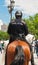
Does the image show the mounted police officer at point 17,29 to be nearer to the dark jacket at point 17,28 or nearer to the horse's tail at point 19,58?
the dark jacket at point 17,28

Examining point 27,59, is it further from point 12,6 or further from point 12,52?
point 12,6

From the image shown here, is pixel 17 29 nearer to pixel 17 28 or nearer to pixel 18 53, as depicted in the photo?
pixel 17 28

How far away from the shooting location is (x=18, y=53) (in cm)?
824

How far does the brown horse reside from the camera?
26.6ft

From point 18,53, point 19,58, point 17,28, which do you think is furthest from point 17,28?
point 19,58

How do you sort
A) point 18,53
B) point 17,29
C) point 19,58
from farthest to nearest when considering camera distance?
1. point 17,29
2. point 18,53
3. point 19,58

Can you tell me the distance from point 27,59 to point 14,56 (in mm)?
337

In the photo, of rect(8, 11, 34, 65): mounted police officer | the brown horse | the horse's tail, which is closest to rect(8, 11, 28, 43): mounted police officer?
rect(8, 11, 34, 65): mounted police officer

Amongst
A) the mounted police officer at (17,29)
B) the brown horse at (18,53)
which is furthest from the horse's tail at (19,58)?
the mounted police officer at (17,29)

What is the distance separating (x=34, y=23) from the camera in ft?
283

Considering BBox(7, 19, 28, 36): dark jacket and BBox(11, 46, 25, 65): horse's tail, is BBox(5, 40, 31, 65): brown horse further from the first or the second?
BBox(7, 19, 28, 36): dark jacket

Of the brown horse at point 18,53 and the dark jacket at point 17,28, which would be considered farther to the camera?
the dark jacket at point 17,28

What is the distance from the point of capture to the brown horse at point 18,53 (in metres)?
8.09

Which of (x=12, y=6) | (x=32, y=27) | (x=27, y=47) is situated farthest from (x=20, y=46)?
(x=32, y=27)
